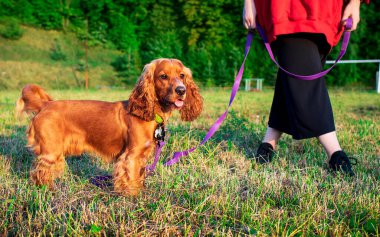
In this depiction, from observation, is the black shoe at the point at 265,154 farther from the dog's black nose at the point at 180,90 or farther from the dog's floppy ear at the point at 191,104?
the dog's black nose at the point at 180,90

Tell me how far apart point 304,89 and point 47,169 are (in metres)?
2.38

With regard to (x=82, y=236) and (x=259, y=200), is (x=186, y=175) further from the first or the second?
(x=82, y=236)

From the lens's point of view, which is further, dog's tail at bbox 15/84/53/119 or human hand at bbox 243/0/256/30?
human hand at bbox 243/0/256/30

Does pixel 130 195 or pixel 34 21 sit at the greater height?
pixel 34 21

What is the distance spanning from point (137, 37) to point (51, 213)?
86.7 feet

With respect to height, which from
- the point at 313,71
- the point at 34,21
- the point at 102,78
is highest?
the point at 34,21

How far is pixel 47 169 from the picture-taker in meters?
3.21

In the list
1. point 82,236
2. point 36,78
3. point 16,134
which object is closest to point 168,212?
point 82,236

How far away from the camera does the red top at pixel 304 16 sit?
3.34 metres

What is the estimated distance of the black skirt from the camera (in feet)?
11.4

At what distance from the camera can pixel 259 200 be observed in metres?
2.58

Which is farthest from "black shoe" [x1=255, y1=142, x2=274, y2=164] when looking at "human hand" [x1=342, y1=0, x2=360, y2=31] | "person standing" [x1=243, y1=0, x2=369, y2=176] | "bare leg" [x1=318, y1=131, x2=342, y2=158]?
"human hand" [x1=342, y1=0, x2=360, y2=31]

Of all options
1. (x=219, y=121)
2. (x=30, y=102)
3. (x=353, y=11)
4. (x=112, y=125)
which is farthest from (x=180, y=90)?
(x=353, y=11)

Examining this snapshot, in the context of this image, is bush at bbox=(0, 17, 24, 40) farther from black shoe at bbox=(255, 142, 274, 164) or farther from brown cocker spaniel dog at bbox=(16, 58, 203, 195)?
black shoe at bbox=(255, 142, 274, 164)
